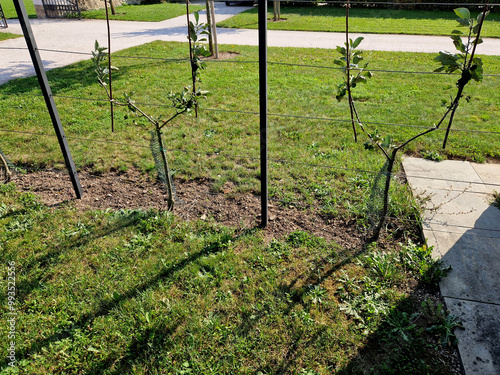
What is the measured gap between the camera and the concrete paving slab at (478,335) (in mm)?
2188

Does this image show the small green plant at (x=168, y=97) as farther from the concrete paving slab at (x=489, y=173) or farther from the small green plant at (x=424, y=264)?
the concrete paving slab at (x=489, y=173)

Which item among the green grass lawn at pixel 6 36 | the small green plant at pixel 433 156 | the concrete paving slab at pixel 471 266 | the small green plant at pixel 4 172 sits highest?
the green grass lawn at pixel 6 36

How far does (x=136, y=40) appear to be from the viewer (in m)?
11.0

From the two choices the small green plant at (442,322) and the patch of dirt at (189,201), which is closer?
the small green plant at (442,322)

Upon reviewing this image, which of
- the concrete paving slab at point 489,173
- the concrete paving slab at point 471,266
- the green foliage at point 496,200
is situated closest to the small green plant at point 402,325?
the concrete paving slab at point 471,266

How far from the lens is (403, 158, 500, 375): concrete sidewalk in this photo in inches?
91.8

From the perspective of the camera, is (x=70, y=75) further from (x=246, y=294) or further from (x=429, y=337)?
(x=429, y=337)

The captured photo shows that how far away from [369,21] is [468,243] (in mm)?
12505

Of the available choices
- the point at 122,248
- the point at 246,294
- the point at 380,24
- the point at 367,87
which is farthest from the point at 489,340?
the point at 380,24

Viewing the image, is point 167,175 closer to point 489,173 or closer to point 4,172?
point 4,172

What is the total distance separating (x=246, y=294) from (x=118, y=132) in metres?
3.50

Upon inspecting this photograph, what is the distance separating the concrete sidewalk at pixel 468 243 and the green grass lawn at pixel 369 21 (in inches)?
350

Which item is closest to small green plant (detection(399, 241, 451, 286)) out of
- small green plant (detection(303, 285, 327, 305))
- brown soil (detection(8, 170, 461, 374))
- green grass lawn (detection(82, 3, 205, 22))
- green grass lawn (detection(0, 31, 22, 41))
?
brown soil (detection(8, 170, 461, 374))

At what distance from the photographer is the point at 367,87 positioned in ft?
22.1
